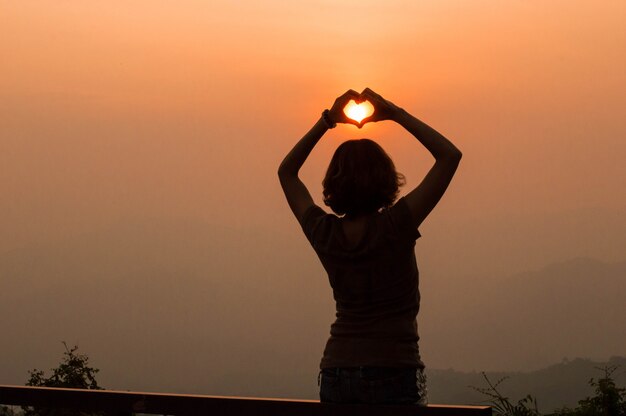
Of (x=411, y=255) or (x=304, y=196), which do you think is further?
(x=304, y=196)

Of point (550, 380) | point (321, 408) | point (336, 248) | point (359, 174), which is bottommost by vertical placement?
point (321, 408)

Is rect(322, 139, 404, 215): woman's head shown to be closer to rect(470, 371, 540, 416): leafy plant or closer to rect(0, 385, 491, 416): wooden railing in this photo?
rect(0, 385, 491, 416): wooden railing

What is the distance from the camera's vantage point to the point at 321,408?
2705 millimetres

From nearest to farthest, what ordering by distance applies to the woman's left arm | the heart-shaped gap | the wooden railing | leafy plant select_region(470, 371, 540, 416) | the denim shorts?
the wooden railing < the denim shorts < the heart-shaped gap < the woman's left arm < leafy plant select_region(470, 371, 540, 416)

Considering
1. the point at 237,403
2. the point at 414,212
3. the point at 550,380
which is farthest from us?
the point at 550,380

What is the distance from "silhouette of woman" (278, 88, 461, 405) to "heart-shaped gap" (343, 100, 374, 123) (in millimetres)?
16

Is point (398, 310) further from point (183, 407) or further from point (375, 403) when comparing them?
point (183, 407)

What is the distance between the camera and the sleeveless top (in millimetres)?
2662

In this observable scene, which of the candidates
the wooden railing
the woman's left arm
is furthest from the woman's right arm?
the wooden railing

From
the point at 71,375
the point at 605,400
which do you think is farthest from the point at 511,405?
the point at 71,375

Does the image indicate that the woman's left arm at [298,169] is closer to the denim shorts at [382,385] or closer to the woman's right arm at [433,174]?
the woman's right arm at [433,174]

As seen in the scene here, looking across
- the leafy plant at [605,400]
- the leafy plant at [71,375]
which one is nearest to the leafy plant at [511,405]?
the leafy plant at [605,400]

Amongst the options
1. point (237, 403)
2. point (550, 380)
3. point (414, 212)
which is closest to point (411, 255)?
point (414, 212)

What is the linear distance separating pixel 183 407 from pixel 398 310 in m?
0.73
